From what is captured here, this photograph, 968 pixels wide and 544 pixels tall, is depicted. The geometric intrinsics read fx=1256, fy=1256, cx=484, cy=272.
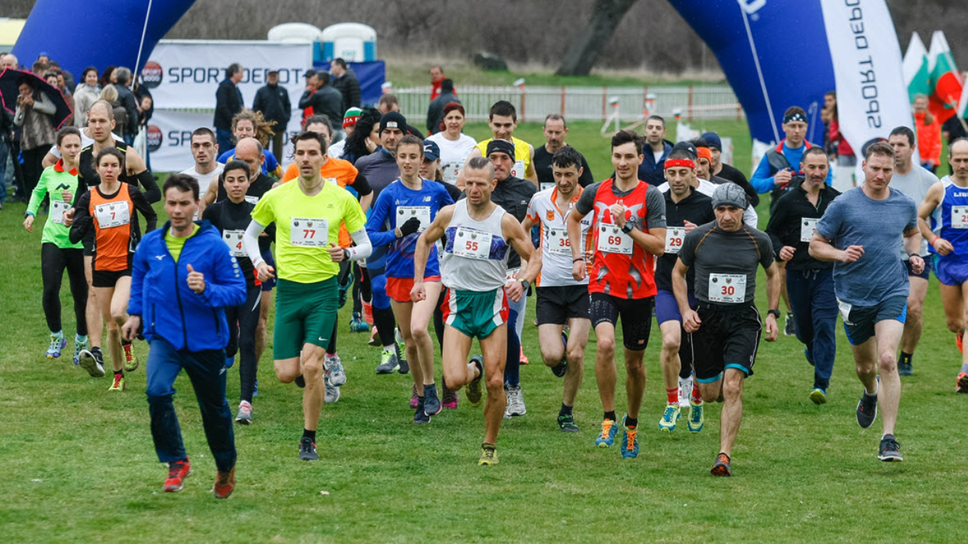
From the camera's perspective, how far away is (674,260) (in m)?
9.09

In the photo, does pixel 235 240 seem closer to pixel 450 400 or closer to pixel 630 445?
pixel 450 400

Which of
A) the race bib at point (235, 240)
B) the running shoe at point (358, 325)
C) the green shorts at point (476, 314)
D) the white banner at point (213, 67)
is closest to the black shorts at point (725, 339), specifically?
the green shorts at point (476, 314)

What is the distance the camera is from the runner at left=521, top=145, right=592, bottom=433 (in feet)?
28.9

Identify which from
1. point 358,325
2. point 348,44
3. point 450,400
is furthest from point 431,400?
point 348,44

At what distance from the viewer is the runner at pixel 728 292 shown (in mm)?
7809

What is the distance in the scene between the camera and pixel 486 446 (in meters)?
7.92

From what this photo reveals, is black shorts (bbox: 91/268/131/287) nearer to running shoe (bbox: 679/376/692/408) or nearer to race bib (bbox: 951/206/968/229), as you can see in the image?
running shoe (bbox: 679/376/692/408)

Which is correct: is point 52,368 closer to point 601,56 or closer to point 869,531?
point 869,531

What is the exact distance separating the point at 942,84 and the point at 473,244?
22.8 meters

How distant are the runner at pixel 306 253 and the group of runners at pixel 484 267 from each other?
0.04 ft

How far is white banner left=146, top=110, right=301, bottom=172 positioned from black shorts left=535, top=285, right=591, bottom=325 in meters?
15.0

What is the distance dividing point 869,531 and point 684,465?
1.71 metres

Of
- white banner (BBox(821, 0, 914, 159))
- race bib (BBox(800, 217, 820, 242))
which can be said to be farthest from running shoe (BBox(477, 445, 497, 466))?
white banner (BBox(821, 0, 914, 159))

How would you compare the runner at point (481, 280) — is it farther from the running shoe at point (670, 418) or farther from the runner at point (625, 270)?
the running shoe at point (670, 418)
